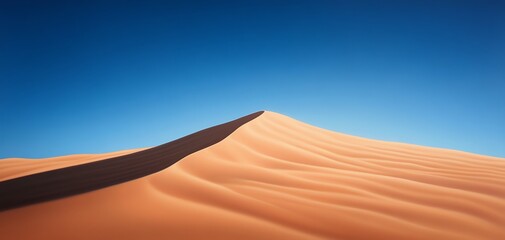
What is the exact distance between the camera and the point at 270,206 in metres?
3.29

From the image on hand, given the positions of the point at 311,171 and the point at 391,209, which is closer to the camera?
the point at 391,209

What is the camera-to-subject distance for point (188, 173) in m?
4.41

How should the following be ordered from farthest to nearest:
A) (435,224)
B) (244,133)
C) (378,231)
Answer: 1. (244,133)
2. (435,224)
3. (378,231)

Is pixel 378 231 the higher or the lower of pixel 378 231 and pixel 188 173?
the lower

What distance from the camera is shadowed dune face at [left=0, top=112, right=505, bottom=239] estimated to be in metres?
2.77

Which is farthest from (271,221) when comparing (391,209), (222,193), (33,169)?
(33,169)

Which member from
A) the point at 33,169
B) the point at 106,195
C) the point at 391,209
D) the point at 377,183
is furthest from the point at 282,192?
the point at 33,169

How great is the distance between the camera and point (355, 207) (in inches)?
136

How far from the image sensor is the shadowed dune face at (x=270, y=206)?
9.10 ft

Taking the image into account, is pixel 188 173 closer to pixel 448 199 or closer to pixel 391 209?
pixel 391 209

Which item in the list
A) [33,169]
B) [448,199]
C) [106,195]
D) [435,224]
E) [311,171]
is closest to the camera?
[435,224]

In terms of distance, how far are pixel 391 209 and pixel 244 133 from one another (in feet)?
14.3

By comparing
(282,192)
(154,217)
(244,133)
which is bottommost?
(154,217)

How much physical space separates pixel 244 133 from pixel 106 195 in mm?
4354
